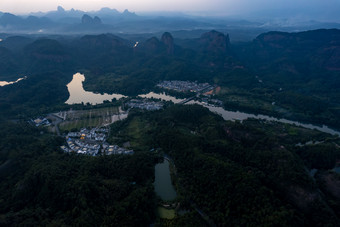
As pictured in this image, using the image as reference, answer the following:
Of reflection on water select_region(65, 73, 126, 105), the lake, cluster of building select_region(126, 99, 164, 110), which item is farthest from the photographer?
reflection on water select_region(65, 73, 126, 105)

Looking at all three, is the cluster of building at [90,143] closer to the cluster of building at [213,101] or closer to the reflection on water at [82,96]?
the reflection on water at [82,96]

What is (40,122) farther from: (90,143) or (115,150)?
(115,150)

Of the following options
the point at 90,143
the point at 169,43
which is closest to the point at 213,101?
the point at 90,143

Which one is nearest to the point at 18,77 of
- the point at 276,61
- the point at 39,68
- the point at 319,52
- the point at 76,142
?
the point at 39,68

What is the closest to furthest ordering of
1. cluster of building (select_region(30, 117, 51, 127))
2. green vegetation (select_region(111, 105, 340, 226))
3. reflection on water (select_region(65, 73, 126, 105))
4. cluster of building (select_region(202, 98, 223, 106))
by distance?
green vegetation (select_region(111, 105, 340, 226)) → cluster of building (select_region(30, 117, 51, 127)) → cluster of building (select_region(202, 98, 223, 106)) → reflection on water (select_region(65, 73, 126, 105))

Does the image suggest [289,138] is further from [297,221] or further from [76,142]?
[76,142]

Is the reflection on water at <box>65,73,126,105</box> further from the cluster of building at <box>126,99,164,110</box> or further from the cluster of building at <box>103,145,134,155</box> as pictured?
the cluster of building at <box>103,145,134,155</box>

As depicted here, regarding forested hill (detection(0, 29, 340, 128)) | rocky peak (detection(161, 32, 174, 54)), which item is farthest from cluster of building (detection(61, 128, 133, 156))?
rocky peak (detection(161, 32, 174, 54))
